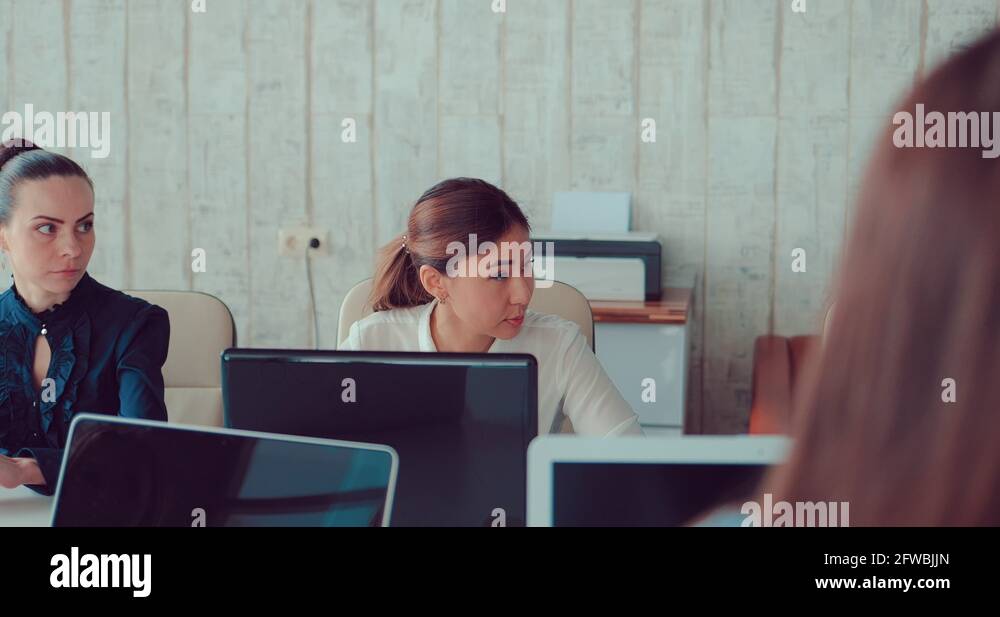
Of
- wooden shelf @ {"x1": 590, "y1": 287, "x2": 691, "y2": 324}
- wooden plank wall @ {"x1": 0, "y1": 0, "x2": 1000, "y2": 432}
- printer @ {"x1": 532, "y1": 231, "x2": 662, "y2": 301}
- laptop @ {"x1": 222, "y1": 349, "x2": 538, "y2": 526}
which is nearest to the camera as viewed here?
laptop @ {"x1": 222, "y1": 349, "x2": 538, "y2": 526}

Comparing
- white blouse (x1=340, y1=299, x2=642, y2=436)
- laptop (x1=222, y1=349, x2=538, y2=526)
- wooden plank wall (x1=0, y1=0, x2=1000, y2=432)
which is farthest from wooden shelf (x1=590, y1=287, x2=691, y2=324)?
laptop (x1=222, y1=349, x2=538, y2=526)

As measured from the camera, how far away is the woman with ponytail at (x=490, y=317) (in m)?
1.85

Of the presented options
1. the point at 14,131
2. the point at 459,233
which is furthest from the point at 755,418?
the point at 14,131

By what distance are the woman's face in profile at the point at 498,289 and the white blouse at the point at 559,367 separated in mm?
50

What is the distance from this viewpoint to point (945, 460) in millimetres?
456

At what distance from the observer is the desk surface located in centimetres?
147

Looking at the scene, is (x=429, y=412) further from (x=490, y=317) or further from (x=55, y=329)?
(x=55, y=329)

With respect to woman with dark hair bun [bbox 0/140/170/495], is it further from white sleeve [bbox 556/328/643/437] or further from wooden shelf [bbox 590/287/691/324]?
wooden shelf [bbox 590/287/691/324]

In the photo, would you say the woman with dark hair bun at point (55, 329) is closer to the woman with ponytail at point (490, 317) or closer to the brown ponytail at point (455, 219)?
the woman with ponytail at point (490, 317)

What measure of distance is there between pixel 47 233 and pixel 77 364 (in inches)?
9.2

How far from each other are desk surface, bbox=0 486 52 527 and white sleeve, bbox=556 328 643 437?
83 centimetres

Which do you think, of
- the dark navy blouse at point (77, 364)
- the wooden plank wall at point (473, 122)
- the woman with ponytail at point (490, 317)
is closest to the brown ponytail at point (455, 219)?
the woman with ponytail at point (490, 317)
